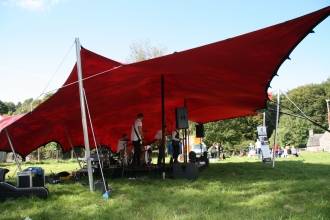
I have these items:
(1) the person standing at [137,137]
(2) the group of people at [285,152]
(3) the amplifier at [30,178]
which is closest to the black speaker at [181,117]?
(1) the person standing at [137,137]

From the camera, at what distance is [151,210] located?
536 cm

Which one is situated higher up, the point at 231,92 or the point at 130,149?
the point at 231,92

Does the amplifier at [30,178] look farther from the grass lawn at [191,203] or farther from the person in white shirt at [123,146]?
the person in white shirt at [123,146]

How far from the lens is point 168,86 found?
37.3 feet

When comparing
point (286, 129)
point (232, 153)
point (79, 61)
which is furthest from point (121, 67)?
point (286, 129)

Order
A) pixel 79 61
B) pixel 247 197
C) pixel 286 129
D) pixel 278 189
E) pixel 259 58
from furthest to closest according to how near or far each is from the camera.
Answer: pixel 286 129 → pixel 259 58 → pixel 79 61 → pixel 278 189 → pixel 247 197

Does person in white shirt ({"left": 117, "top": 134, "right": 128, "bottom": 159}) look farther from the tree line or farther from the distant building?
the distant building

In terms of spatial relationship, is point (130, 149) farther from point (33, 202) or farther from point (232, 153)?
point (232, 153)

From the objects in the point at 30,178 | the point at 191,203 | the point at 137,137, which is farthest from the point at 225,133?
the point at 191,203

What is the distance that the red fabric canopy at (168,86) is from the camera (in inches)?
292

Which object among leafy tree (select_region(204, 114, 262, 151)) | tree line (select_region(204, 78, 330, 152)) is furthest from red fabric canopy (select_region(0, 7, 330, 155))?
leafy tree (select_region(204, 114, 262, 151))

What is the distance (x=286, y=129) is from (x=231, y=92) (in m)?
51.1

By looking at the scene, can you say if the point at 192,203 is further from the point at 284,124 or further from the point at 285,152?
the point at 284,124

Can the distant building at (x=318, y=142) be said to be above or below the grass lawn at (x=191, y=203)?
above
